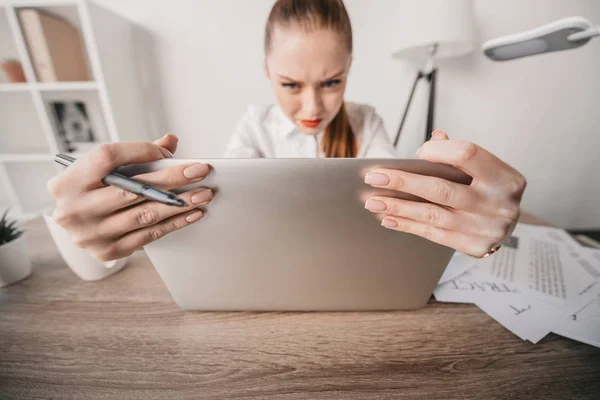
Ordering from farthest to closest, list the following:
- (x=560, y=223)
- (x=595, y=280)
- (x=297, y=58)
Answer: (x=560, y=223), (x=297, y=58), (x=595, y=280)

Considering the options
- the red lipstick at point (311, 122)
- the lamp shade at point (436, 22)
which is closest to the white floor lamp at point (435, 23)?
the lamp shade at point (436, 22)

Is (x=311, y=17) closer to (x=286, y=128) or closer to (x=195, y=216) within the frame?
(x=286, y=128)

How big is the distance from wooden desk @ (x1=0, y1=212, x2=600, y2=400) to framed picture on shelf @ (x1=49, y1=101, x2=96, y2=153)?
4.34ft

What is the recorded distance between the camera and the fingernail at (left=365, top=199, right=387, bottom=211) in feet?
0.88

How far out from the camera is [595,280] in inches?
16.8

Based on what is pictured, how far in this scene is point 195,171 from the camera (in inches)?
9.6

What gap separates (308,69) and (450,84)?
49.6 inches

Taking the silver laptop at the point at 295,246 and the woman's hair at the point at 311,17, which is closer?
the silver laptop at the point at 295,246

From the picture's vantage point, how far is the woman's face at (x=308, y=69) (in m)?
0.54

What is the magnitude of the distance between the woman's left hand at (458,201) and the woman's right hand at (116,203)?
20 centimetres

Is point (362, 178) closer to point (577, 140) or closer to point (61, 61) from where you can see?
point (61, 61)

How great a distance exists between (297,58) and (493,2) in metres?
1.45

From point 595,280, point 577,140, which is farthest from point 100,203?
point 577,140

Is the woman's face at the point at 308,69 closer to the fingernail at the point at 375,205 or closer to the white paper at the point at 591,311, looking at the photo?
the fingernail at the point at 375,205
